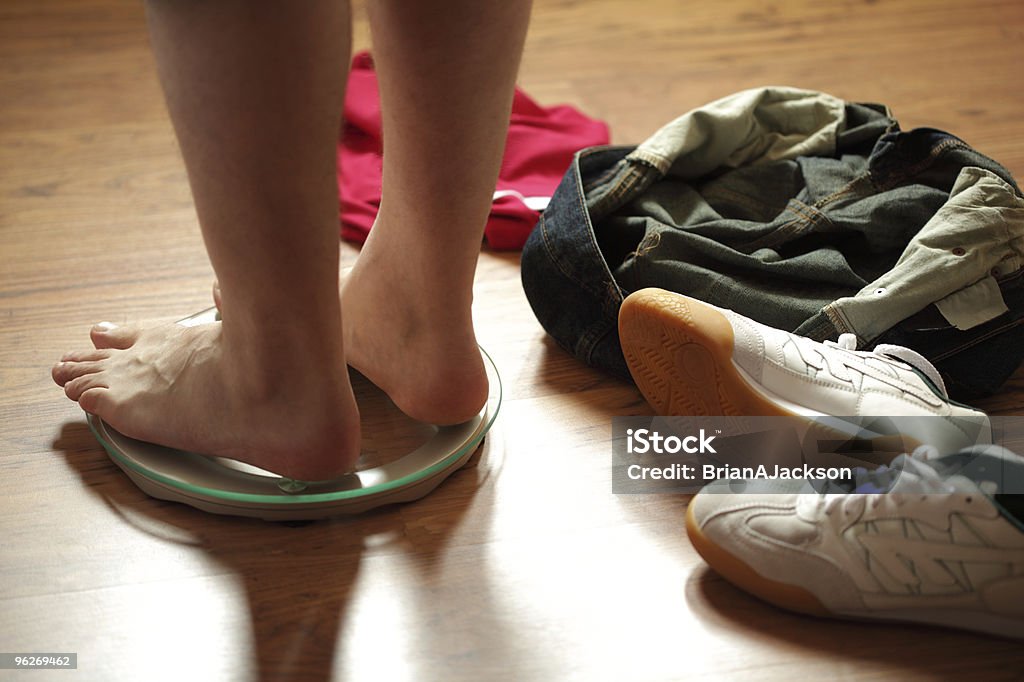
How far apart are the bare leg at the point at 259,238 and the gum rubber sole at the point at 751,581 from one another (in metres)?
0.29

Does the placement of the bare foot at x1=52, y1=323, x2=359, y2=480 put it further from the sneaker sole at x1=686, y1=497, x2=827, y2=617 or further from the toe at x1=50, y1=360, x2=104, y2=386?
the sneaker sole at x1=686, y1=497, x2=827, y2=617

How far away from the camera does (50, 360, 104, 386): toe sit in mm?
905

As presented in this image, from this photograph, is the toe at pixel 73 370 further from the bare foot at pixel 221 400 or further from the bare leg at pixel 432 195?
the bare leg at pixel 432 195

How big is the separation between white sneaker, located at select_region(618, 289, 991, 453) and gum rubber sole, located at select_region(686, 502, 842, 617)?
0.43 ft

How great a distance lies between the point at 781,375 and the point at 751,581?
18 centimetres

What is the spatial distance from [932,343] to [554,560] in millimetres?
438

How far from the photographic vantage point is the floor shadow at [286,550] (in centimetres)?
73

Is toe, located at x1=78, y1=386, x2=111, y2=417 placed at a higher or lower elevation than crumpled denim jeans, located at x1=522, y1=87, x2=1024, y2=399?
lower

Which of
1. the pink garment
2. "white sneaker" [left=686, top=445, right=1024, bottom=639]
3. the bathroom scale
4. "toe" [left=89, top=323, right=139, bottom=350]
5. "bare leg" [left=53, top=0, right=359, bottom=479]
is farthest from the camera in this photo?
the pink garment

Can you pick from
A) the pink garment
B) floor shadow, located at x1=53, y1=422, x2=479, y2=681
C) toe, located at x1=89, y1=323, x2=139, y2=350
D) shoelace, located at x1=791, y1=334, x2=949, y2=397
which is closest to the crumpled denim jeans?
shoelace, located at x1=791, y1=334, x2=949, y2=397

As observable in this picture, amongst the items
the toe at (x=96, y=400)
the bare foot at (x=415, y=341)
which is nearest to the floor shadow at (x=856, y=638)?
the bare foot at (x=415, y=341)

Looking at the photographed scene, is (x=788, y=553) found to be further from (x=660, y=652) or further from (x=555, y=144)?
(x=555, y=144)

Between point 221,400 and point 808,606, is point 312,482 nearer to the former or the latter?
point 221,400

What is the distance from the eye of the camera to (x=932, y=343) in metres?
0.94
